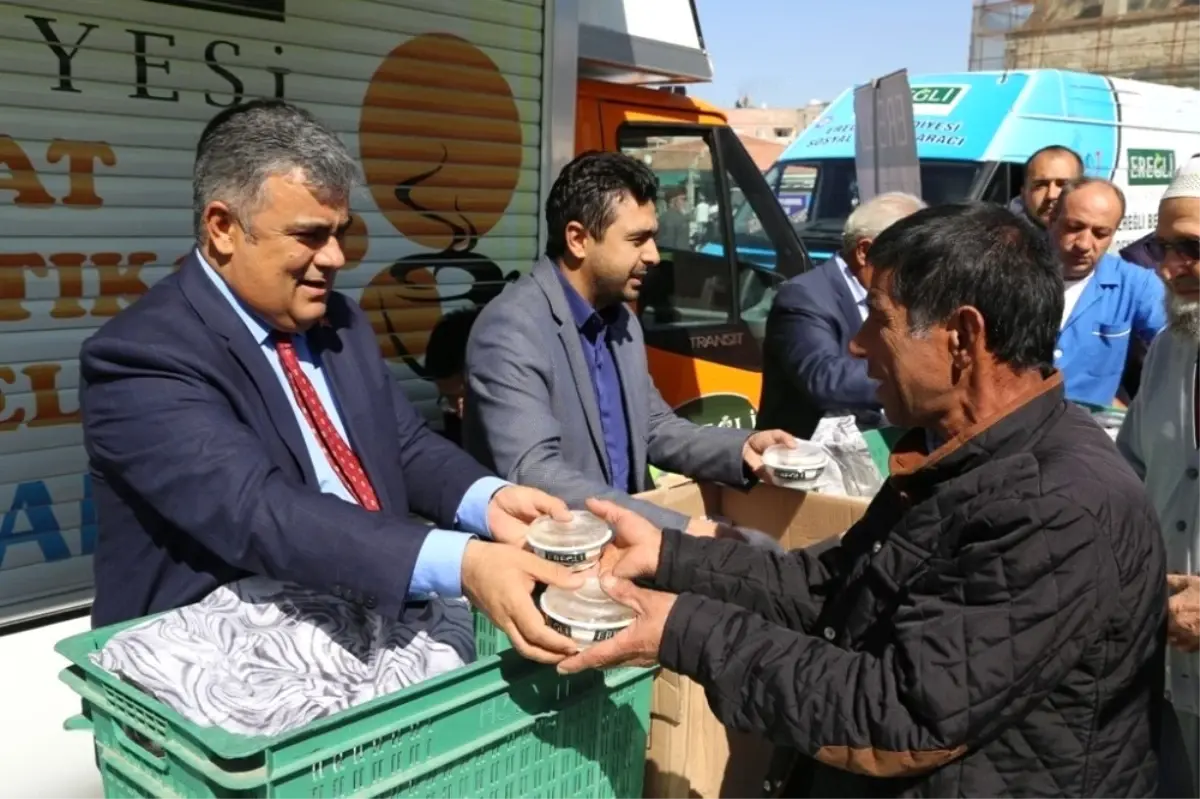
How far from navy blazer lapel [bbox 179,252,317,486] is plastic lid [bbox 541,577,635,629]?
538 mm

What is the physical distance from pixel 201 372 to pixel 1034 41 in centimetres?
3062

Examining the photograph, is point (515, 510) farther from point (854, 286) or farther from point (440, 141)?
point (440, 141)

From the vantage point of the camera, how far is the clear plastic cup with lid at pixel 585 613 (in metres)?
1.59

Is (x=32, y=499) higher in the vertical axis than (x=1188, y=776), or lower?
higher

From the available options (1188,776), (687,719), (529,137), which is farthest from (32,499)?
(1188,776)

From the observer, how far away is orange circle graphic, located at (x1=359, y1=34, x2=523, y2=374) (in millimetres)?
3998

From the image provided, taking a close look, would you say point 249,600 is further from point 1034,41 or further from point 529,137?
point 1034,41

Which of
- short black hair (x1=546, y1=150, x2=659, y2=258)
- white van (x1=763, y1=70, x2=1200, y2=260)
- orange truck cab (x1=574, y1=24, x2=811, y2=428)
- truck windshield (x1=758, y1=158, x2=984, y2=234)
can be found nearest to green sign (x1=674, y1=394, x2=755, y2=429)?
orange truck cab (x1=574, y1=24, x2=811, y2=428)

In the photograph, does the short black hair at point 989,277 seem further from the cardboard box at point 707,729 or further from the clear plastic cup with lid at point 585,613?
the cardboard box at point 707,729

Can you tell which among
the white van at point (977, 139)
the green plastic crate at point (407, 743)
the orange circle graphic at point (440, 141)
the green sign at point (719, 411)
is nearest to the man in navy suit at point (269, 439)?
the green plastic crate at point (407, 743)

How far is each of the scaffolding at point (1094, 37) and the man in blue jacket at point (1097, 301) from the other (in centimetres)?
2402

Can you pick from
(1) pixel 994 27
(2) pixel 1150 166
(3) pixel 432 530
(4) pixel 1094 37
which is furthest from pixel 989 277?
(1) pixel 994 27

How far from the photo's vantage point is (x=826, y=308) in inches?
150

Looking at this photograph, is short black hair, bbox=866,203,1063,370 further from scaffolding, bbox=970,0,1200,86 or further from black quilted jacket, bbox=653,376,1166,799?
scaffolding, bbox=970,0,1200,86
